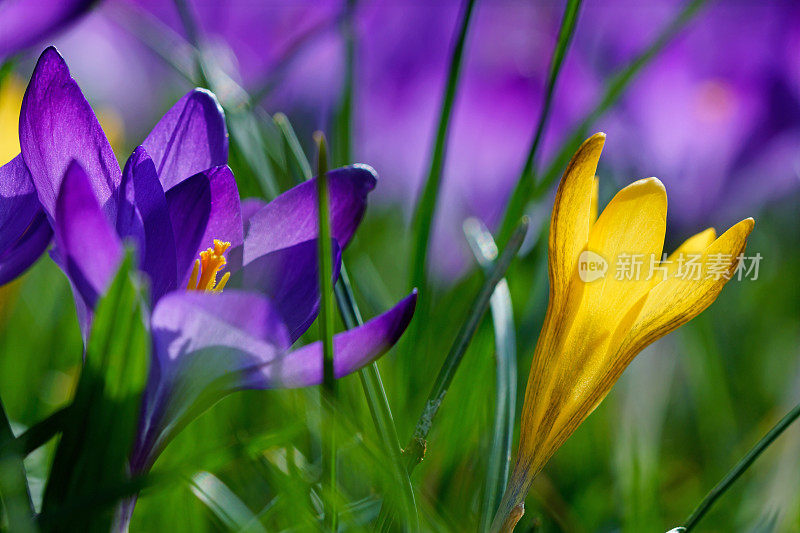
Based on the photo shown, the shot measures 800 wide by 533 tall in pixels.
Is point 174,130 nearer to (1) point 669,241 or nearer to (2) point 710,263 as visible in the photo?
(2) point 710,263

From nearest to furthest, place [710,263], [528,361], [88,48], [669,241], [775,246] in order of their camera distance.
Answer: [710,263]
[528,361]
[669,241]
[775,246]
[88,48]

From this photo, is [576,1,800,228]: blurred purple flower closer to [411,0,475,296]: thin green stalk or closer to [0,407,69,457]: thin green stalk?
[411,0,475,296]: thin green stalk

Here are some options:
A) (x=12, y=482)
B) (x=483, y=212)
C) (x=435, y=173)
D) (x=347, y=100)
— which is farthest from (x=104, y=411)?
(x=483, y=212)

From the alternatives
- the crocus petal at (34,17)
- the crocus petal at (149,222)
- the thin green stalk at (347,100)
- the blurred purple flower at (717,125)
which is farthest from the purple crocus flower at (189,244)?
the blurred purple flower at (717,125)

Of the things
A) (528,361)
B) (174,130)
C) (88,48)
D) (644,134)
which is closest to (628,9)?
(644,134)

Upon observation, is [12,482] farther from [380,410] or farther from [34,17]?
[34,17]

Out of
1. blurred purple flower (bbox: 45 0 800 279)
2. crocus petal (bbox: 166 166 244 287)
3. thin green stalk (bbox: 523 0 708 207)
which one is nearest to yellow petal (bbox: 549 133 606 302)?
crocus petal (bbox: 166 166 244 287)
